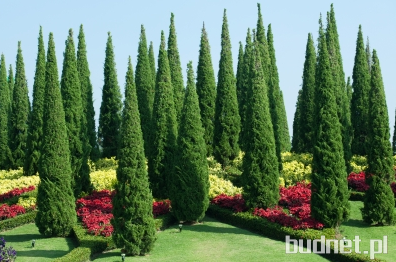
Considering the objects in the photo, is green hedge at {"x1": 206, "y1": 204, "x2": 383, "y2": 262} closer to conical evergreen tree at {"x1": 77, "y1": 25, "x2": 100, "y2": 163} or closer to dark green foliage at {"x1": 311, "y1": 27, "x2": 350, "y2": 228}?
dark green foliage at {"x1": 311, "y1": 27, "x2": 350, "y2": 228}

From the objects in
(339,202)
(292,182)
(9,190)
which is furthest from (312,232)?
(9,190)

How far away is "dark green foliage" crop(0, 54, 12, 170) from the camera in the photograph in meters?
38.6

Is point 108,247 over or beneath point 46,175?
beneath

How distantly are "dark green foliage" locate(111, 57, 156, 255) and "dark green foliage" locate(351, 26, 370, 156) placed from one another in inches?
832

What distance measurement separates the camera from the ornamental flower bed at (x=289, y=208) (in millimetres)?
20391

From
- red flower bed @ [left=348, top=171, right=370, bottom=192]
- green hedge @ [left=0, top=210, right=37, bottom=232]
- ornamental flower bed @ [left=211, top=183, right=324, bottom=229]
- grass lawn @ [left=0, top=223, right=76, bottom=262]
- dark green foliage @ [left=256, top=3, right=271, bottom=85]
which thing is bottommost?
grass lawn @ [left=0, top=223, right=76, bottom=262]

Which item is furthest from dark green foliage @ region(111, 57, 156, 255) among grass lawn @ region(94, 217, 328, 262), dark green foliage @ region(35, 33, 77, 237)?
dark green foliage @ region(35, 33, 77, 237)

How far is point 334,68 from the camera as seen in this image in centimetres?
2895

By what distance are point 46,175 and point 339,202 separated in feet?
36.2

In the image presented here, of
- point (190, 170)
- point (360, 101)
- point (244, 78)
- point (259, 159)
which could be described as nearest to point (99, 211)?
point (190, 170)

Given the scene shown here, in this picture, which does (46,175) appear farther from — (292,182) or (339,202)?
(292,182)

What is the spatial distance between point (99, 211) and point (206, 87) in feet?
46.3

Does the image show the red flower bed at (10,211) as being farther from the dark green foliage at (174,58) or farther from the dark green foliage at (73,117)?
the dark green foliage at (174,58)

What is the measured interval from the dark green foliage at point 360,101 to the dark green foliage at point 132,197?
21.1 metres
